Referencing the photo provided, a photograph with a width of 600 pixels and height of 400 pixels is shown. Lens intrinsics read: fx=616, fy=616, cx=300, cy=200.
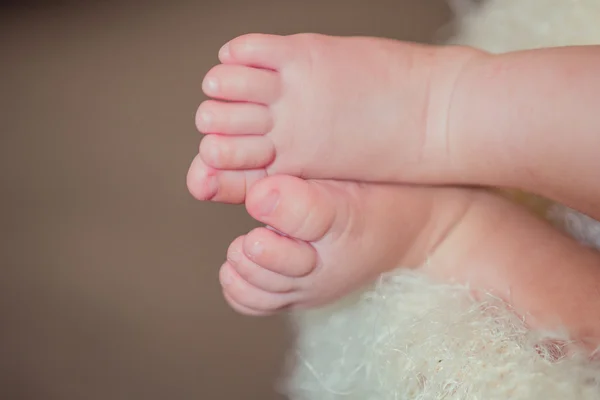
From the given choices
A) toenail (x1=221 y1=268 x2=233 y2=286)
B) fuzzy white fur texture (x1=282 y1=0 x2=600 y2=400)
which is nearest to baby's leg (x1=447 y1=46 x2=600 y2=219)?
fuzzy white fur texture (x1=282 y1=0 x2=600 y2=400)

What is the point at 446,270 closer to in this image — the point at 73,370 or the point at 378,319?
the point at 378,319

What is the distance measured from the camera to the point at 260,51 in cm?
52

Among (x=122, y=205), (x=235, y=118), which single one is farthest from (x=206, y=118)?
(x=122, y=205)

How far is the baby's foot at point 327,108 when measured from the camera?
20.7 inches

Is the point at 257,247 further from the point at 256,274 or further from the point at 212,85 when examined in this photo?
the point at 212,85

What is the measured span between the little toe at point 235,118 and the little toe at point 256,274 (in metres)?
0.09

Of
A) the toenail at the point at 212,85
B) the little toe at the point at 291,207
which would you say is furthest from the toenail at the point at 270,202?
the toenail at the point at 212,85

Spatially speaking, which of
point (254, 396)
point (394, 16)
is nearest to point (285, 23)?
point (394, 16)

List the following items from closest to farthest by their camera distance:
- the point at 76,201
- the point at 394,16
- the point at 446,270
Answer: the point at 446,270 → the point at 76,201 → the point at 394,16

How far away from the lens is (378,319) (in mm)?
614

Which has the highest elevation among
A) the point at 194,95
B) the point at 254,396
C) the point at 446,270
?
the point at 194,95

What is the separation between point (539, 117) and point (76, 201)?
19.8 inches

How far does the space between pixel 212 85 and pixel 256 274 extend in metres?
0.16

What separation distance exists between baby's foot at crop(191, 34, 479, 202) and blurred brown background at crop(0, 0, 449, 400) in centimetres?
19
